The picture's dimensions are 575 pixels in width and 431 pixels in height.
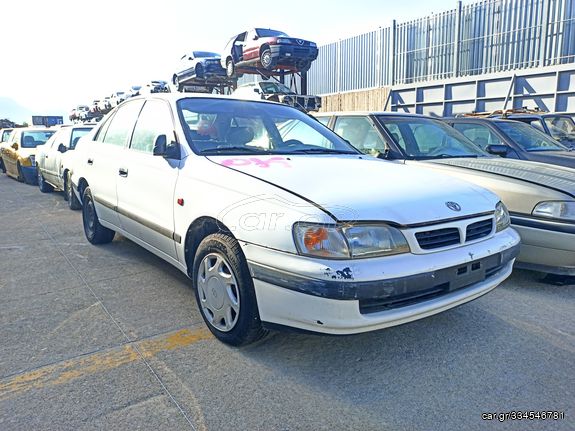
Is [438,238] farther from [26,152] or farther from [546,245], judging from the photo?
[26,152]

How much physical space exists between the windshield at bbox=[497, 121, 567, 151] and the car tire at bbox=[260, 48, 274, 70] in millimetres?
8650

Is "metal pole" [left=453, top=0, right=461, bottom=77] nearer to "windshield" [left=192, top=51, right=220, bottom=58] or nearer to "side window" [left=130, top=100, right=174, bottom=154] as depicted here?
"windshield" [left=192, top=51, right=220, bottom=58]

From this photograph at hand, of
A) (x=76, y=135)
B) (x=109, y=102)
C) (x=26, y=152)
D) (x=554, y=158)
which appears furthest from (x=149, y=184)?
(x=109, y=102)

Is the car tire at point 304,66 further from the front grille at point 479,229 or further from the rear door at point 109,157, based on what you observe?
the front grille at point 479,229

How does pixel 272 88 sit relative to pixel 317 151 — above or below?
above

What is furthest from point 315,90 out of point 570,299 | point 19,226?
point 570,299

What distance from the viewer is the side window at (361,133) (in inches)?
194

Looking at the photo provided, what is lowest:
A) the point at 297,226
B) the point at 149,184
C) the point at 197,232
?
the point at 197,232

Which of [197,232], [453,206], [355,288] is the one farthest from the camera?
[197,232]

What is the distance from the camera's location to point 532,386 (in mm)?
2354

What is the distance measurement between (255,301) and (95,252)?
300 centimetres

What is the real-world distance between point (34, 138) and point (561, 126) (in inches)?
493

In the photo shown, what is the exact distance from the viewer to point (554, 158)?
568cm

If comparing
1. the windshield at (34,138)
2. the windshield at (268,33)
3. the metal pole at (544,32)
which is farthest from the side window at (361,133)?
the metal pole at (544,32)
